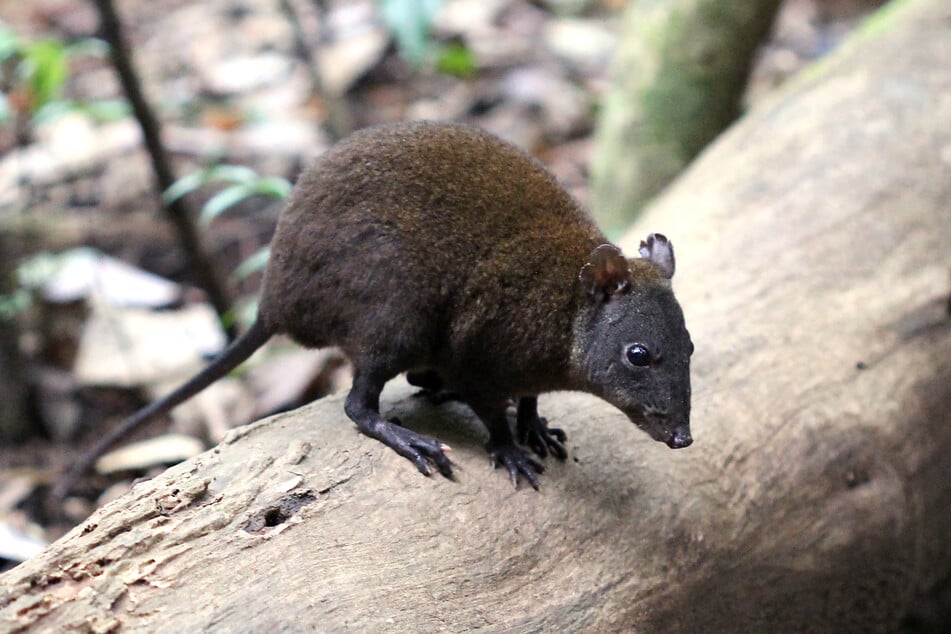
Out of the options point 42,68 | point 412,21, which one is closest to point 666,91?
point 412,21

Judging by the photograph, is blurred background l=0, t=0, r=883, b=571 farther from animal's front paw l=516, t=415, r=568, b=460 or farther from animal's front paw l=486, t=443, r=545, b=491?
animal's front paw l=486, t=443, r=545, b=491

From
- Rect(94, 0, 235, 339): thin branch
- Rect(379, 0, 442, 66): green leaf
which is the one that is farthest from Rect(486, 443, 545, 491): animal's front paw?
Rect(379, 0, 442, 66): green leaf

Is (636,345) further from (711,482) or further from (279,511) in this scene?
(279,511)

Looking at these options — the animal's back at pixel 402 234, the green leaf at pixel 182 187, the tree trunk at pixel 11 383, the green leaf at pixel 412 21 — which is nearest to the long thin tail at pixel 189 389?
the animal's back at pixel 402 234

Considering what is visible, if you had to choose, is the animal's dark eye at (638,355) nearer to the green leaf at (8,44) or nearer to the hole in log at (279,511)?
the hole in log at (279,511)

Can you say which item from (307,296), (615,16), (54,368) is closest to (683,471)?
(307,296)
